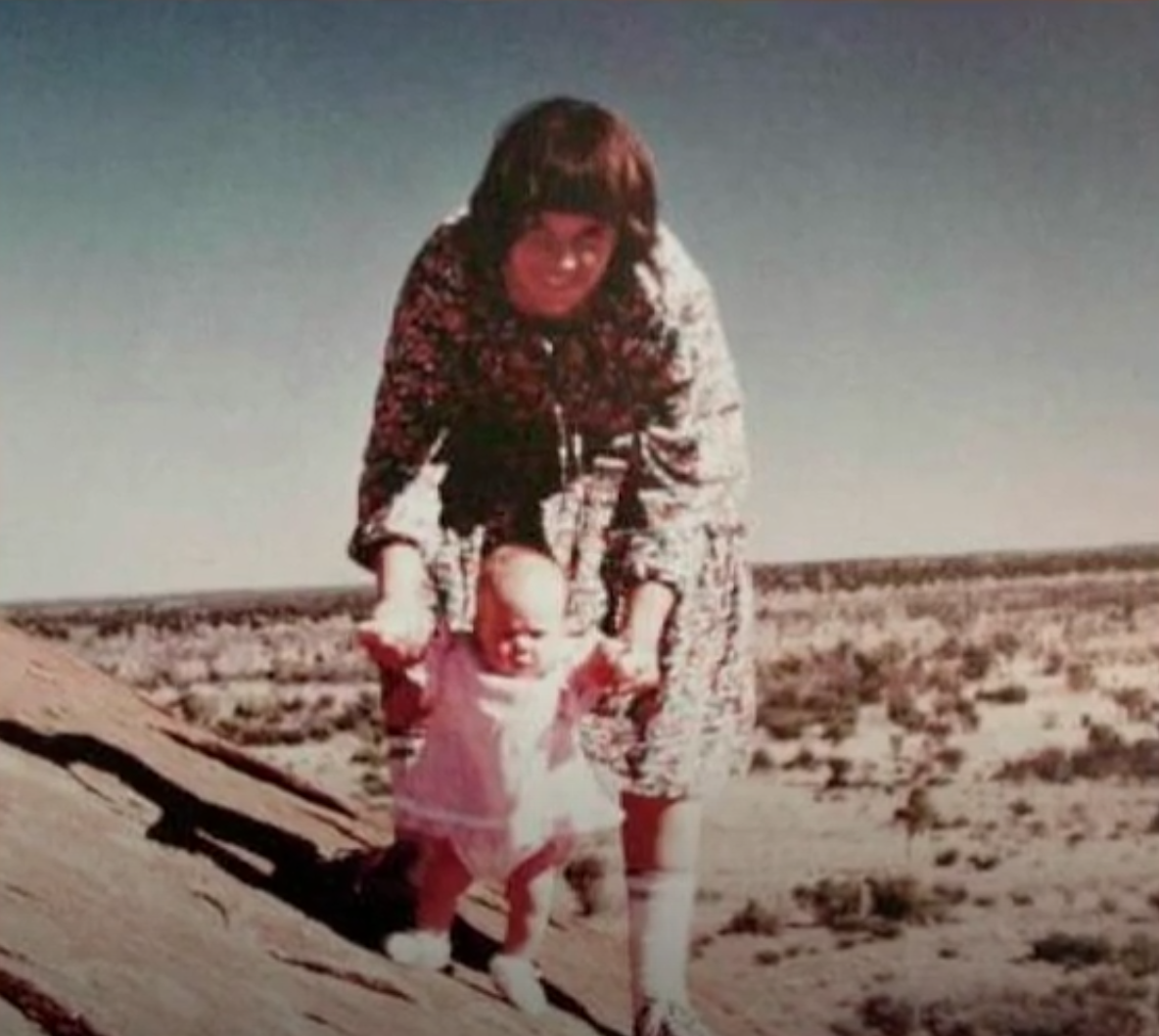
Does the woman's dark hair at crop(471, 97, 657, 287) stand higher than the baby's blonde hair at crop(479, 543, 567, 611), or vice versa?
the woman's dark hair at crop(471, 97, 657, 287)

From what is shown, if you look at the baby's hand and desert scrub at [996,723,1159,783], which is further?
desert scrub at [996,723,1159,783]

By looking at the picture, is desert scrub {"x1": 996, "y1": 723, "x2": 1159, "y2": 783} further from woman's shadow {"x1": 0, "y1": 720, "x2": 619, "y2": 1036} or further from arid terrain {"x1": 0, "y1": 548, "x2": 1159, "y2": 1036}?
woman's shadow {"x1": 0, "y1": 720, "x2": 619, "y2": 1036}

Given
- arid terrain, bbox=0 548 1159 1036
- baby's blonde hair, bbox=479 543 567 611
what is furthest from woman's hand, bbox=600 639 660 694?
arid terrain, bbox=0 548 1159 1036

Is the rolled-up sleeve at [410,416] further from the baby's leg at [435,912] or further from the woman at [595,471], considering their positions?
the baby's leg at [435,912]

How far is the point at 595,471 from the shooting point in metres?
4.54

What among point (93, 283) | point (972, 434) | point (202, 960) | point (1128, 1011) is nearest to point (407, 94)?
point (93, 283)

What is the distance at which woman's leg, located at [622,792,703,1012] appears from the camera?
14.9 ft

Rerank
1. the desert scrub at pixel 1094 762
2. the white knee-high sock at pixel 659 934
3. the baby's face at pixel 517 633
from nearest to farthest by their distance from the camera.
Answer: the baby's face at pixel 517 633, the white knee-high sock at pixel 659 934, the desert scrub at pixel 1094 762

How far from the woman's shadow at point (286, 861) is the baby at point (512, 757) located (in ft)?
0.13

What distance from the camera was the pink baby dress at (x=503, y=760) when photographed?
4.46m

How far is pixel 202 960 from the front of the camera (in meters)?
4.43

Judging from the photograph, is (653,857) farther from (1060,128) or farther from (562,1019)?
(1060,128)

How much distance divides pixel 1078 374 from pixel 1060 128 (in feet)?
1.66

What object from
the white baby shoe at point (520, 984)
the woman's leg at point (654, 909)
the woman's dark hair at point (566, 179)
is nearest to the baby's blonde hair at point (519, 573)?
the woman's leg at point (654, 909)
